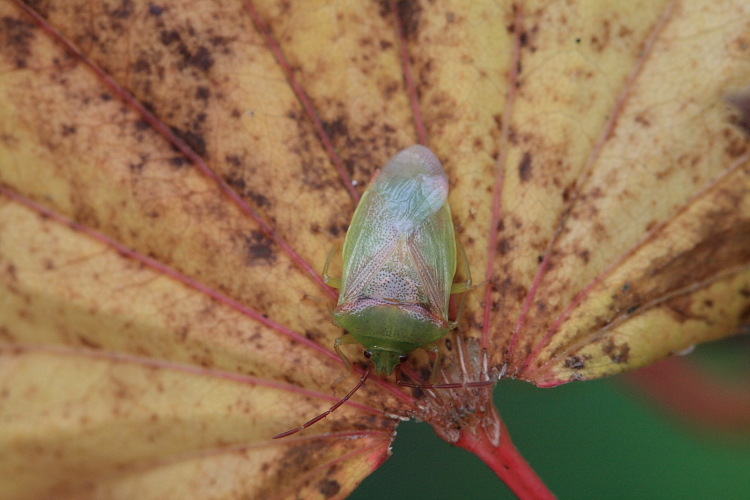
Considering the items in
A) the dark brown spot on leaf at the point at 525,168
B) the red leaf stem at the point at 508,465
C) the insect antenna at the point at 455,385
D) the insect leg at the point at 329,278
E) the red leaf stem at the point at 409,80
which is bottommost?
the red leaf stem at the point at 508,465

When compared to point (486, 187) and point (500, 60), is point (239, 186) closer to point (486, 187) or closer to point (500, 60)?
point (486, 187)

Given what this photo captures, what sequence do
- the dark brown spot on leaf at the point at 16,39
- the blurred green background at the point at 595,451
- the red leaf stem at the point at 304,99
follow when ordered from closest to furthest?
the dark brown spot on leaf at the point at 16,39, the red leaf stem at the point at 304,99, the blurred green background at the point at 595,451

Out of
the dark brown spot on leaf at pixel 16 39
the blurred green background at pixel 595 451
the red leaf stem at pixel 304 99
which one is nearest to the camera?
the dark brown spot on leaf at pixel 16 39

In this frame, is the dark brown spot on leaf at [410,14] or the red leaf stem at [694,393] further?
the red leaf stem at [694,393]

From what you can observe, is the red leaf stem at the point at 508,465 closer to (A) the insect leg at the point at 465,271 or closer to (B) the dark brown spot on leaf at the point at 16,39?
(A) the insect leg at the point at 465,271

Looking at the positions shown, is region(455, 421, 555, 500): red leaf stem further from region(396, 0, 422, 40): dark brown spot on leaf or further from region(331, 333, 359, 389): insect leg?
region(396, 0, 422, 40): dark brown spot on leaf

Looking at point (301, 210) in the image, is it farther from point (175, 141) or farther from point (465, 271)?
point (465, 271)

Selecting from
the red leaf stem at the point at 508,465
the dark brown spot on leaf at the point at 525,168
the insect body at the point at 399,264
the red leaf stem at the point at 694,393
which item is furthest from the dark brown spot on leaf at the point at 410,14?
the red leaf stem at the point at 694,393

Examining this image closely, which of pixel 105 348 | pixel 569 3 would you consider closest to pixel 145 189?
pixel 105 348
